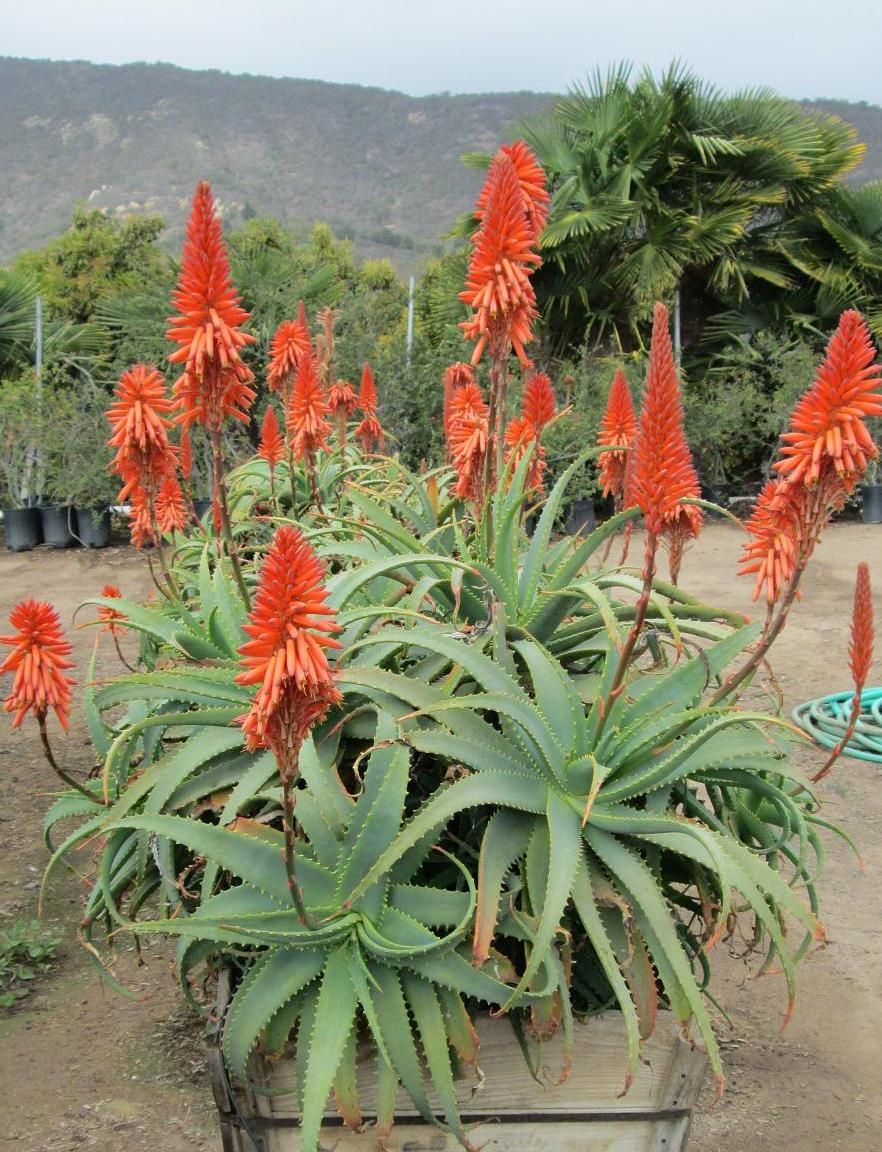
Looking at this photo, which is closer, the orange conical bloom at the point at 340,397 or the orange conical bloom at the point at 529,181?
the orange conical bloom at the point at 529,181

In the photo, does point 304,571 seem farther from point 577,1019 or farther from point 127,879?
point 127,879

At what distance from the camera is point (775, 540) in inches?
73.5

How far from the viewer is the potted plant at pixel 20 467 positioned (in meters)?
10.2

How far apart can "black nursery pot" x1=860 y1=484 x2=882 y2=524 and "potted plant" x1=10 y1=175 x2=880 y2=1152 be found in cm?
984

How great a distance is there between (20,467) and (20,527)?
2.29 feet

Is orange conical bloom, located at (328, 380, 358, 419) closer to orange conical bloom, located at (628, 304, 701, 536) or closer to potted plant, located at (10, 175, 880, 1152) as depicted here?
potted plant, located at (10, 175, 880, 1152)

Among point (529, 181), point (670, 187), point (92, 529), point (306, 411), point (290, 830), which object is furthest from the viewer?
point (670, 187)

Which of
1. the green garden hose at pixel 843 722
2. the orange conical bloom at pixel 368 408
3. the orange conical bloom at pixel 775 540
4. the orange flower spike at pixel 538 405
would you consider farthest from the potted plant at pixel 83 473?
the orange conical bloom at pixel 775 540

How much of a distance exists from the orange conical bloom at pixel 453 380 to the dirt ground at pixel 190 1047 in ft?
5.48

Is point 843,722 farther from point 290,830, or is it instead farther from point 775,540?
point 290,830

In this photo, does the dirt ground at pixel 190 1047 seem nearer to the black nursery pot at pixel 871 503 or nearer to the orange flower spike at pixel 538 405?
the orange flower spike at pixel 538 405

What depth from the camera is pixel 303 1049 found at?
68.8 inches

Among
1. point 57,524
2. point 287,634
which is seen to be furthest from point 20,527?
point 287,634

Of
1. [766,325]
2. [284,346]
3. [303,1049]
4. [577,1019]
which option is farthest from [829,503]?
[766,325]
